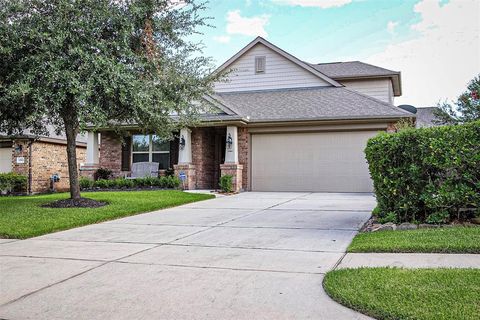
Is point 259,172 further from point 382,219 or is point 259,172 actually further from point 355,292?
point 355,292

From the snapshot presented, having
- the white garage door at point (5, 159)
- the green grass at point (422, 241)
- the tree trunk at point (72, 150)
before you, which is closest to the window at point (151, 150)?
the white garage door at point (5, 159)

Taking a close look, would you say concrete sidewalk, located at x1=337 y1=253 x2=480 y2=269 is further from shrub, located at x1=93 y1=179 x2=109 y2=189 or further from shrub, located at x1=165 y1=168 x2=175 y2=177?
shrub, located at x1=93 y1=179 x2=109 y2=189

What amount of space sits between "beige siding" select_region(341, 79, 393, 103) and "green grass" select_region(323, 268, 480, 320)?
16.6 meters

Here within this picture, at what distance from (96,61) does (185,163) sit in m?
7.86

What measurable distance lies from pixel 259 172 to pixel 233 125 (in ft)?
7.05

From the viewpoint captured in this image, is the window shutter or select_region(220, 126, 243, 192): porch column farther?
the window shutter

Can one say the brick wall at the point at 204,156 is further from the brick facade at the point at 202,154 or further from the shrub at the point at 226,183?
the shrub at the point at 226,183

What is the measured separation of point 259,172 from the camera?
16.5 meters

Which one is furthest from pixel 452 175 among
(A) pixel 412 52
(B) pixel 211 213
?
(A) pixel 412 52

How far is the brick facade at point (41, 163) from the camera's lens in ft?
59.7

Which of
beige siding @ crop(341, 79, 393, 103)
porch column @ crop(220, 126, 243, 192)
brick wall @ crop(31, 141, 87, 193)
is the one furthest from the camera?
beige siding @ crop(341, 79, 393, 103)

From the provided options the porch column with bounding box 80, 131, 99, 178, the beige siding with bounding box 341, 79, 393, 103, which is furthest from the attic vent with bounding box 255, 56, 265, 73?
the porch column with bounding box 80, 131, 99, 178

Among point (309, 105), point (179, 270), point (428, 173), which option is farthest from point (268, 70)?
point (179, 270)

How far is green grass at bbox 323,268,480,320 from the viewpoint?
9.73 ft
